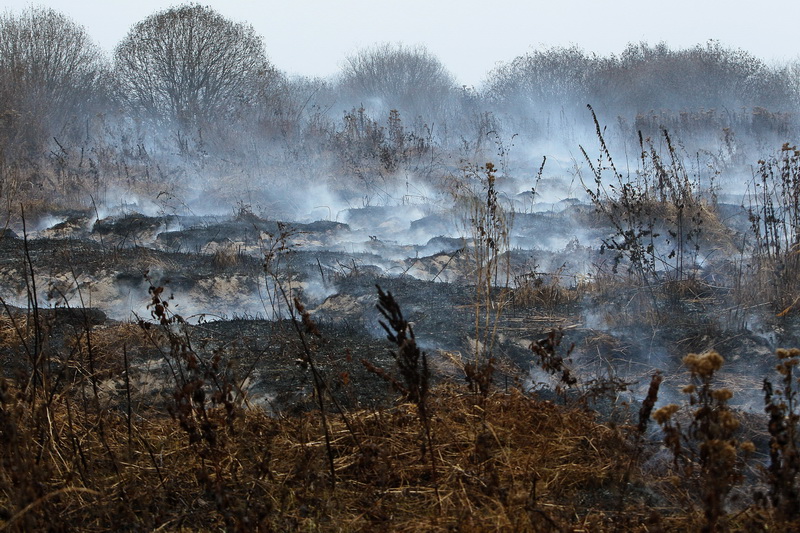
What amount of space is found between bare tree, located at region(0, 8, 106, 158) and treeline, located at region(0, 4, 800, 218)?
56 millimetres

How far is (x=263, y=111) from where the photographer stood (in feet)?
77.7

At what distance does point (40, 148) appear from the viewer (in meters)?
18.9

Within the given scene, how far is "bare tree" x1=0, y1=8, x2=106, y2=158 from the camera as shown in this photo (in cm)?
2109

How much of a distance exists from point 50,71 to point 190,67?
5.44 m

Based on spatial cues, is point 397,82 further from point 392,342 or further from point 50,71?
point 392,342

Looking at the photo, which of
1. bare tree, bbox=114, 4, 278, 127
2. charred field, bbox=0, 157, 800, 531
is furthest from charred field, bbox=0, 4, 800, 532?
bare tree, bbox=114, 4, 278, 127

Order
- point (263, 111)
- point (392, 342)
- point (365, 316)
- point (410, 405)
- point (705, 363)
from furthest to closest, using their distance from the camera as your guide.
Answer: point (263, 111), point (365, 316), point (392, 342), point (410, 405), point (705, 363)

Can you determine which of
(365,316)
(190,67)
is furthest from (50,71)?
(365,316)

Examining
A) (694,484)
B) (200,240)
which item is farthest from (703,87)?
(694,484)

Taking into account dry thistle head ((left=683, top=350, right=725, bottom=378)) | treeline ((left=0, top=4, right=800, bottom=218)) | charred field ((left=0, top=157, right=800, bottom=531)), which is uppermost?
treeline ((left=0, top=4, right=800, bottom=218))

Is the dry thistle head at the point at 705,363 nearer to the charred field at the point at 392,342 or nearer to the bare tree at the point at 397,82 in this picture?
the charred field at the point at 392,342

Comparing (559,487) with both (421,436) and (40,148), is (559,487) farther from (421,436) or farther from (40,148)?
(40,148)

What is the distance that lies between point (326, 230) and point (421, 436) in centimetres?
924

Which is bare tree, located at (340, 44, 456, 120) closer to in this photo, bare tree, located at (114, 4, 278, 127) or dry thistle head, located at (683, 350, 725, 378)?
bare tree, located at (114, 4, 278, 127)
